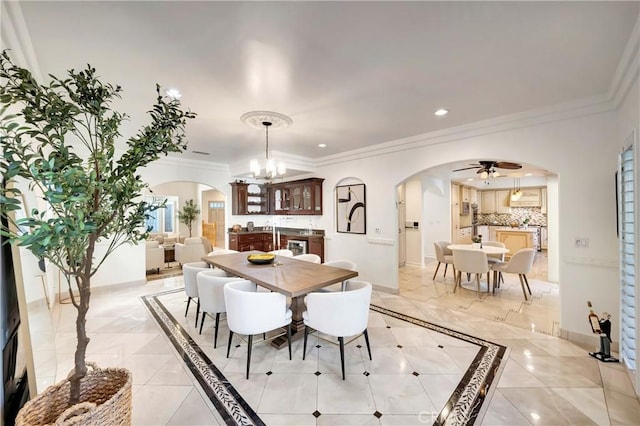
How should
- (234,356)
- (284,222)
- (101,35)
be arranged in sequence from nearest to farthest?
(101,35) < (234,356) < (284,222)

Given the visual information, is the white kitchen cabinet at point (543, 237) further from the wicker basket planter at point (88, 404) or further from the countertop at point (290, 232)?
the wicker basket planter at point (88, 404)

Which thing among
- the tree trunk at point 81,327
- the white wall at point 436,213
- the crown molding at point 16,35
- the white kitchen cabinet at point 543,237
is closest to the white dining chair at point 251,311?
the tree trunk at point 81,327

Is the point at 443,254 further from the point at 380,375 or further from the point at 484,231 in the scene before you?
the point at 484,231

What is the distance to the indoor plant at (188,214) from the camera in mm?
9961

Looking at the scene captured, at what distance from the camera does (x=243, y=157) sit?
5859mm

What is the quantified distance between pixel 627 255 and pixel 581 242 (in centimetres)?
69

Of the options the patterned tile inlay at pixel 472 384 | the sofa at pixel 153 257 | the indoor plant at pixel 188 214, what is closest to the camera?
the patterned tile inlay at pixel 472 384

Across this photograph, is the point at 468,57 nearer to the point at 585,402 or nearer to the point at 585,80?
the point at 585,80

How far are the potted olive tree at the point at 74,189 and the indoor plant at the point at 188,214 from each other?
29.5 feet

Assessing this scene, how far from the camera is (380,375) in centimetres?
238

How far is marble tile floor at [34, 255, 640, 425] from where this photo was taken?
1.93 m

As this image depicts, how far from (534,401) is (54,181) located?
11.5 feet

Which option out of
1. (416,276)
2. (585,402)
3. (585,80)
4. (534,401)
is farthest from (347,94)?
(416,276)

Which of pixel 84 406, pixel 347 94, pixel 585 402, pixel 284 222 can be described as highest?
pixel 347 94
